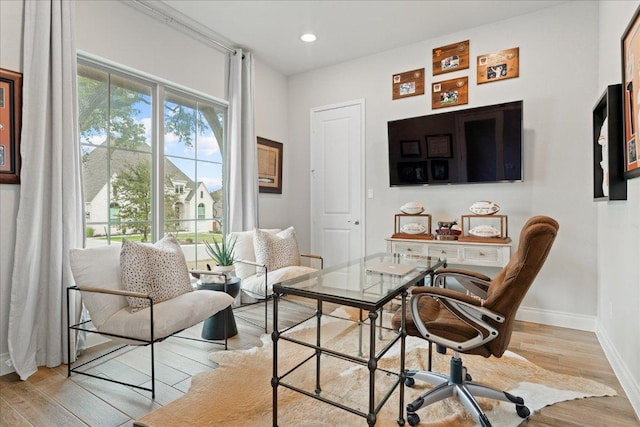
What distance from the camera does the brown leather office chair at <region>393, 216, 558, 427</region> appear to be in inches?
60.6

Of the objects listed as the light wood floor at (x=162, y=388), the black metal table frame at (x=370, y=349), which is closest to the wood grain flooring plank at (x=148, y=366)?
the light wood floor at (x=162, y=388)

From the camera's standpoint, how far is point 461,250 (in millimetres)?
3221

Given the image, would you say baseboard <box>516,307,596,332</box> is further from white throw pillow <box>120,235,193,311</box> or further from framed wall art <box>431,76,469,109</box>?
white throw pillow <box>120,235,193,311</box>

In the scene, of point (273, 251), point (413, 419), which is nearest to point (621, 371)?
point (413, 419)

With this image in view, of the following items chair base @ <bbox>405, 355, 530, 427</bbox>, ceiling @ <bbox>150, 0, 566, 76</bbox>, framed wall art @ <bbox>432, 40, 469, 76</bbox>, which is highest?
ceiling @ <bbox>150, 0, 566, 76</bbox>

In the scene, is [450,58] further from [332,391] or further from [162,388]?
[162,388]

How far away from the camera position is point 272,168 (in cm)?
450

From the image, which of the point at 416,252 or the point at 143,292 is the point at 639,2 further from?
the point at 143,292

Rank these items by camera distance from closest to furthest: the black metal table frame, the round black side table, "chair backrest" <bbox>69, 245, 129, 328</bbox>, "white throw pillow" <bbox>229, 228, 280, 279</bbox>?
the black metal table frame
"chair backrest" <bbox>69, 245, 129, 328</bbox>
the round black side table
"white throw pillow" <bbox>229, 228, 280, 279</bbox>

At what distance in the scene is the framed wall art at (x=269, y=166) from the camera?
4309 mm

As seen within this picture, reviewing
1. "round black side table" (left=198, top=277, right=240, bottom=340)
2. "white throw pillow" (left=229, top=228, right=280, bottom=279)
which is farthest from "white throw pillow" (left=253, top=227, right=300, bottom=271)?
"round black side table" (left=198, top=277, right=240, bottom=340)

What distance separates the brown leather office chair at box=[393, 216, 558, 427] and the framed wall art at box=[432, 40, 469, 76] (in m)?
2.47

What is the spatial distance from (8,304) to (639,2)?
13.7ft

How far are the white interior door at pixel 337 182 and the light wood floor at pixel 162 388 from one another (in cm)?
187
